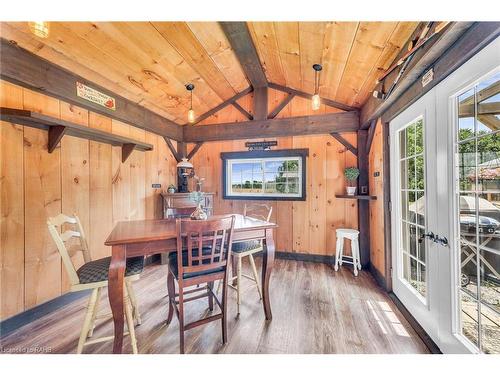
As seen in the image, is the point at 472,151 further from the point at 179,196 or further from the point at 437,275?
the point at 179,196

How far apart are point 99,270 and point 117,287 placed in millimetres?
286

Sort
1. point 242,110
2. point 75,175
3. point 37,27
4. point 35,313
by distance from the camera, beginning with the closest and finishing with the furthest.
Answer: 1. point 37,27
2. point 35,313
3. point 75,175
4. point 242,110

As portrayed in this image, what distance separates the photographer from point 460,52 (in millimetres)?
1182

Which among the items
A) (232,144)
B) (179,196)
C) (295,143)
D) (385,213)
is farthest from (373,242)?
(179,196)

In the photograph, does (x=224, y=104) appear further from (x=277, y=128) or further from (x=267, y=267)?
(x=267, y=267)

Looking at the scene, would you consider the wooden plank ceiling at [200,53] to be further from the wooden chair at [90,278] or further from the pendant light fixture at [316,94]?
the wooden chair at [90,278]

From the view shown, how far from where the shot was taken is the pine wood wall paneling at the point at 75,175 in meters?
2.14

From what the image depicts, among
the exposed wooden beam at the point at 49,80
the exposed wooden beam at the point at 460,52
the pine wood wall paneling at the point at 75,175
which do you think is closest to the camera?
the exposed wooden beam at the point at 460,52

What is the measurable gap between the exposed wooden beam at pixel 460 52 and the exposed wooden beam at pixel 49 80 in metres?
3.24

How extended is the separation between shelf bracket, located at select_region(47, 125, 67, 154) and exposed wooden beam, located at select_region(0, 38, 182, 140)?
0.36 m

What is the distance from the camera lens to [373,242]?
2959 millimetres

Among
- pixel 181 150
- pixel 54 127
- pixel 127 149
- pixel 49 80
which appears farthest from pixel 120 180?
pixel 181 150

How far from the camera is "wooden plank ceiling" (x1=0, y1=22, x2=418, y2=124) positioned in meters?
1.71

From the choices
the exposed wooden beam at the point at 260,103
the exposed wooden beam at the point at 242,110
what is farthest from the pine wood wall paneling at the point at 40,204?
the exposed wooden beam at the point at 260,103
